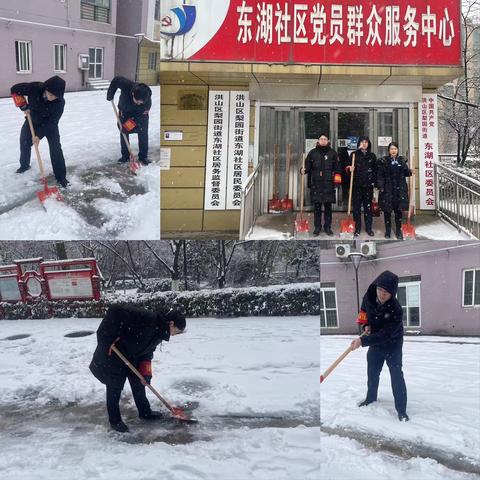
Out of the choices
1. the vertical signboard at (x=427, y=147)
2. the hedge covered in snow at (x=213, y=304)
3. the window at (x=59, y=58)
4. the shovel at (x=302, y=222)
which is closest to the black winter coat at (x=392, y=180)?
the vertical signboard at (x=427, y=147)

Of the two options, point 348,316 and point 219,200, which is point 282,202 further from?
point 348,316

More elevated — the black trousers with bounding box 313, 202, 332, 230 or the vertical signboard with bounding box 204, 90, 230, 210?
the vertical signboard with bounding box 204, 90, 230, 210

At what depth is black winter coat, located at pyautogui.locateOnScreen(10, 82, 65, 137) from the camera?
2943 millimetres

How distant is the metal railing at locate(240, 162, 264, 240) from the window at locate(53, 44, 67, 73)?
44.2 inches

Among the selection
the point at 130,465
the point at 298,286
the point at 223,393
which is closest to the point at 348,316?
the point at 298,286

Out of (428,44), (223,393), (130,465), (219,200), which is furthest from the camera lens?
(219,200)

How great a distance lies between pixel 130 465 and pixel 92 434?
6.9 inches

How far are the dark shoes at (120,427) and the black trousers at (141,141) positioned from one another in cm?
155

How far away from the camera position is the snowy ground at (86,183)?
2971 millimetres

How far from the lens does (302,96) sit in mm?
3312

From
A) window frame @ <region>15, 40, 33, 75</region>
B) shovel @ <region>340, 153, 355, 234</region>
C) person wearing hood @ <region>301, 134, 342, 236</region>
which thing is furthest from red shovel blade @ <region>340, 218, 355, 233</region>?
window frame @ <region>15, 40, 33, 75</region>

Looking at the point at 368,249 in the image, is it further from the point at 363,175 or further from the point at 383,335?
the point at 363,175

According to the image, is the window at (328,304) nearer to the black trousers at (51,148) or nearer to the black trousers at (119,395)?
the black trousers at (119,395)

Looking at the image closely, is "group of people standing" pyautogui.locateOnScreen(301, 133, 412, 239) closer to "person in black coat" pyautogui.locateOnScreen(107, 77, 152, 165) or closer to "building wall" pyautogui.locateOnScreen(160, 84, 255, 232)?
"building wall" pyautogui.locateOnScreen(160, 84, 255, 232)
